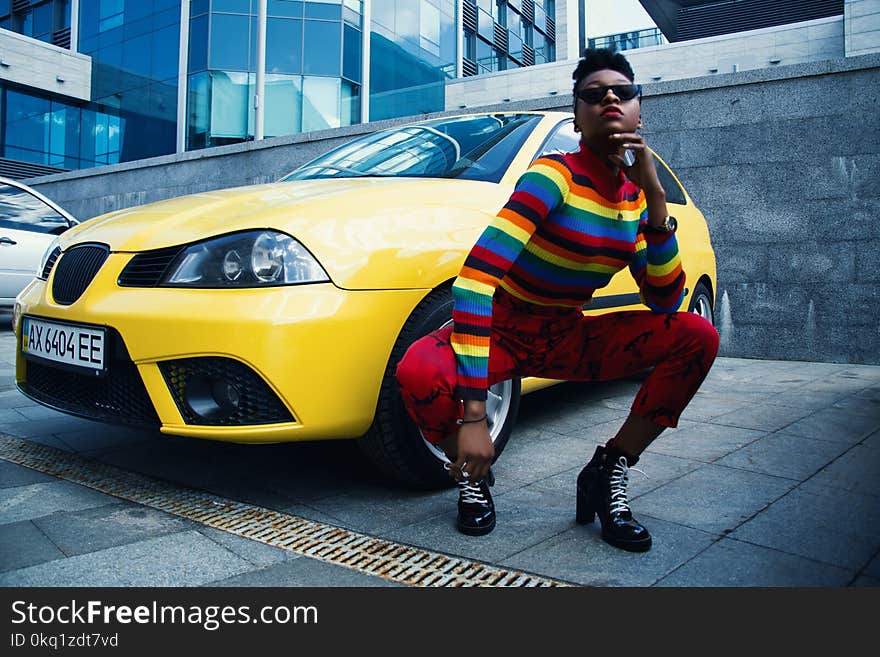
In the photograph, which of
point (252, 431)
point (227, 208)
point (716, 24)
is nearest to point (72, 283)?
point (227, 208)

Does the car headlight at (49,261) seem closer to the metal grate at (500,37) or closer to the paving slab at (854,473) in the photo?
the paving slab at (854,473)

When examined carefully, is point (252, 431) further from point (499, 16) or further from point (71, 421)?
point (499, 16)

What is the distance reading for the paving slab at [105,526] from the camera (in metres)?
1.95

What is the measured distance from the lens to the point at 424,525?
2121 millimetres

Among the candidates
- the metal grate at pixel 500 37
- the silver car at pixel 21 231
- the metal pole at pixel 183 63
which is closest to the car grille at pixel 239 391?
the silver car at pixel 21 231

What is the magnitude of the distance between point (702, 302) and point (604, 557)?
3010 mm

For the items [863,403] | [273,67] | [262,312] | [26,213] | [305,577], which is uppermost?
[273,67]

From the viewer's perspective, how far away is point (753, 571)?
1.80 meters

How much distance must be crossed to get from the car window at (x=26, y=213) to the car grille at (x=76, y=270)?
518 cm

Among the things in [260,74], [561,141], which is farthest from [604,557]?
[260,74]

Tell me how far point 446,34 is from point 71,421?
2715cm

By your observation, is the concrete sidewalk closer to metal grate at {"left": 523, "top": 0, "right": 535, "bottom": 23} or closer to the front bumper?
the front bumper

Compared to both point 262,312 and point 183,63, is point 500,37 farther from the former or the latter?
point 262,312

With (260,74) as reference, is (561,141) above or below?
below
